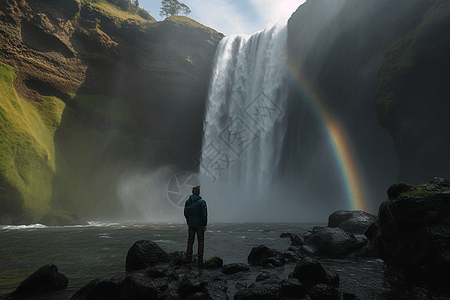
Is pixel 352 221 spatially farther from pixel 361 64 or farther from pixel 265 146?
pixel 361 64

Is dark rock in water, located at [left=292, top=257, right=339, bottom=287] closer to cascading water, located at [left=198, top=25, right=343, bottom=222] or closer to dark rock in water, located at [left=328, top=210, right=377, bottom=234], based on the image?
dark rock in water, located at [left=328, top=210, right=377, bottom=234]

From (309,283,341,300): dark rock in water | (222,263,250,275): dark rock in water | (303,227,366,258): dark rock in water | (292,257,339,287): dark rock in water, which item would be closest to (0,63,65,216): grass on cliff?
(222,263,250,275): dark rock in water

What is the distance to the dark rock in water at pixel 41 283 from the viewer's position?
4.69m

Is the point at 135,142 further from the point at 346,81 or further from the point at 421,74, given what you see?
the point at 421,74

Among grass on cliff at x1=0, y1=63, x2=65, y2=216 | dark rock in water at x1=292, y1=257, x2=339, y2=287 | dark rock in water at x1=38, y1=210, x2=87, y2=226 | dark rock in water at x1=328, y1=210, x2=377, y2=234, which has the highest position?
grass on cliff at x1=0, y1=63, x2=65, y2=216

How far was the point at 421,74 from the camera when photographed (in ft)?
72.6

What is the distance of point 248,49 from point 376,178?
2612 centimetres

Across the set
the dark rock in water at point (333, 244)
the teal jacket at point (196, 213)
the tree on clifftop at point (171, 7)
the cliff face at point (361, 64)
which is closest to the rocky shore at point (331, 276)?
the teal jacket at point (196, 213)

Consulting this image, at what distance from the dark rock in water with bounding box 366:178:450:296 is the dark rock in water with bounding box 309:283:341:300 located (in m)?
1.89

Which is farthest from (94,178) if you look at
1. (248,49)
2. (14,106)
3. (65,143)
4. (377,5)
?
(377,5)

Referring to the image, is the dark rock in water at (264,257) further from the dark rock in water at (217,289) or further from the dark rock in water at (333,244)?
the dark rock in water at (217,289)

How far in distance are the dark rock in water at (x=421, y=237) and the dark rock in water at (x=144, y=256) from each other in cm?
638

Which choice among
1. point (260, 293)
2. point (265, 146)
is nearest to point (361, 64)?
point (265, 146)

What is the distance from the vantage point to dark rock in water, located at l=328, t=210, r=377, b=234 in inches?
568
